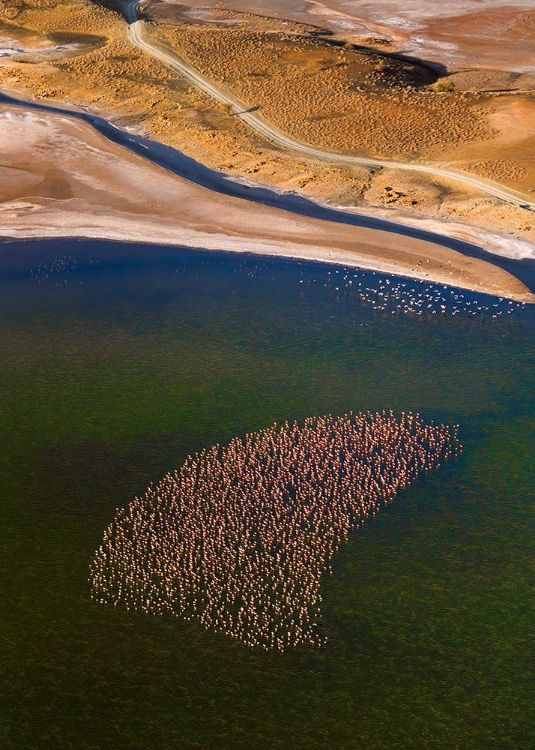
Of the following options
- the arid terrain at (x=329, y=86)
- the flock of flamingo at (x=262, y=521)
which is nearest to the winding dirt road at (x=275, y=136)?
the arid terrain at (x=329, y=86)

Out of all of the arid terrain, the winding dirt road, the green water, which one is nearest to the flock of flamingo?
the green water

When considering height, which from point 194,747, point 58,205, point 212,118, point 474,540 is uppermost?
point 212,118

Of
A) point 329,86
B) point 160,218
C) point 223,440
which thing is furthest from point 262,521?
point 329,86

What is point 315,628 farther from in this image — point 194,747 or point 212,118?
point 212,118

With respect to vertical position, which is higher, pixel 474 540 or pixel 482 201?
pixel 482 201

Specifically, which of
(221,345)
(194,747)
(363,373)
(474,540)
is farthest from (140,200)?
(194,747)

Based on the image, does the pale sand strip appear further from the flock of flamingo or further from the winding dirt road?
the flock of flamingo

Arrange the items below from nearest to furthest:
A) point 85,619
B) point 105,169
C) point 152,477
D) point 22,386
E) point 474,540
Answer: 1. point 85,619
2. point 474,540
3. point 152,477
4. point 22,386
5. point 105,169

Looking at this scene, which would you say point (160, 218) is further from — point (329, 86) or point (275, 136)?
point (329, 86)
